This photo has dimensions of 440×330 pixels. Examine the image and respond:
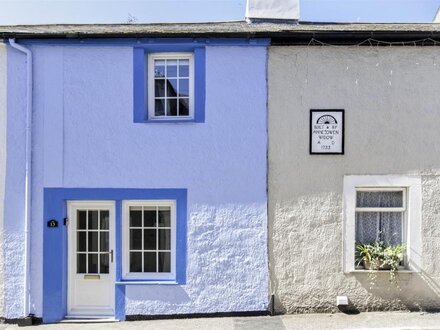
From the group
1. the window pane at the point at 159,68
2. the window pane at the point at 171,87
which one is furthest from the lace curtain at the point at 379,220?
the window pane at the point at 159,68

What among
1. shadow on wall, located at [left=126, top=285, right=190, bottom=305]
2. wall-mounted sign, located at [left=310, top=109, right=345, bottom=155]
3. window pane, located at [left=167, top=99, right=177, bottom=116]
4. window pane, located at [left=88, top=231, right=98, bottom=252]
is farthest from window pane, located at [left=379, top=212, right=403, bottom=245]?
window pane, located at [left=88, top=231, right=98, bottom=252]

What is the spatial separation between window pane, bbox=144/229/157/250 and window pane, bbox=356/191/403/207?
3.82 meters

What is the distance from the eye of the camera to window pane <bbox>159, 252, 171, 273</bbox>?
24.3ft

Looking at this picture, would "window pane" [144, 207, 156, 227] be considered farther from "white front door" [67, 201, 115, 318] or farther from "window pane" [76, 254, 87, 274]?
"window pane" [76, 254, 87, 274]

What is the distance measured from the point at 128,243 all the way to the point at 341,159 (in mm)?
4198

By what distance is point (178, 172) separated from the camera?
286 inches

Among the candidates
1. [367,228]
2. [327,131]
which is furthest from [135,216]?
[367,228]

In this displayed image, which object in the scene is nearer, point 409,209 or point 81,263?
point 409,209

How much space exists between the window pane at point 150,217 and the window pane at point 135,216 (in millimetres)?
107

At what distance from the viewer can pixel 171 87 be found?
24.8 feet

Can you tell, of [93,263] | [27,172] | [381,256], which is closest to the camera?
[381,256]

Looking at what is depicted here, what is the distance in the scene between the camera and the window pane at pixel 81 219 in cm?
748

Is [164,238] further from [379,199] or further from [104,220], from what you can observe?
[379,199]

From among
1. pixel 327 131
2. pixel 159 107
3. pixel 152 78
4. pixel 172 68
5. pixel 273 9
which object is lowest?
pixel 327 131
